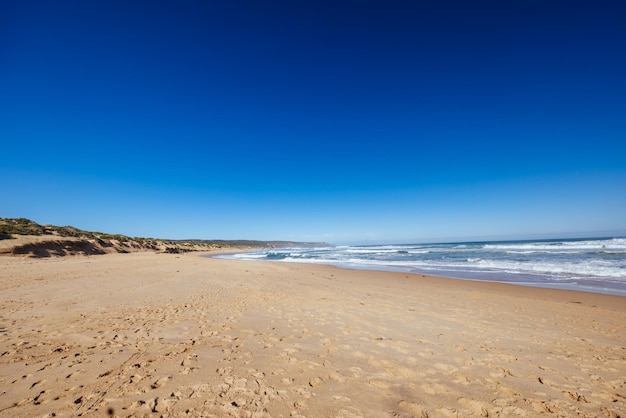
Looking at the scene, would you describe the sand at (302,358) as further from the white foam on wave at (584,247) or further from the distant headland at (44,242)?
the white foam on wave at (584,247)

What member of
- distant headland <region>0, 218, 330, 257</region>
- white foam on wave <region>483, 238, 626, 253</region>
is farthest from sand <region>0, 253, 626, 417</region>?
white foam on wave <region>483, 238, 626, 253</region>

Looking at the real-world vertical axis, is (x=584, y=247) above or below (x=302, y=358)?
above

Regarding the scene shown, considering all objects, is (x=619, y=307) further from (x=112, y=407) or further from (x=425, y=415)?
(x=112, y=407)

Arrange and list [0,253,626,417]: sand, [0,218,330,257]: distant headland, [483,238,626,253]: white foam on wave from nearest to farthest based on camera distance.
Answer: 1. [0,253,626,417]: sand
2. [0,218,330,257]: distant headland
3. [483,238,626,253]: white foam on wave

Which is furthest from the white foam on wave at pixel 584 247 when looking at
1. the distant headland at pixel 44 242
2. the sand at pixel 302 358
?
the distant headland at pixel 44 242

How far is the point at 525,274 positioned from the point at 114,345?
2212 cm

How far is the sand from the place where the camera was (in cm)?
335

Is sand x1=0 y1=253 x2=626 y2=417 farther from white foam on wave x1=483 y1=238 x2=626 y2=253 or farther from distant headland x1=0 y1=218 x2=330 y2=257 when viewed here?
white foam on wave x1=483 y1=238 x2=626 y2=253

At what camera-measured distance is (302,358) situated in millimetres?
4668

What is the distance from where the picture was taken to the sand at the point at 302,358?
11.0 ft

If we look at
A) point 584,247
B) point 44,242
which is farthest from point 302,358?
point 584,247

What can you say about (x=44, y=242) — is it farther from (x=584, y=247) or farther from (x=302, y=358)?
(x=584, y=247)

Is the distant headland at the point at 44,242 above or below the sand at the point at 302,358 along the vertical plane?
above

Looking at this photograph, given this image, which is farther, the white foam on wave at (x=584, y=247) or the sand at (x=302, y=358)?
the white foam on wave at (x=584, y=247)
